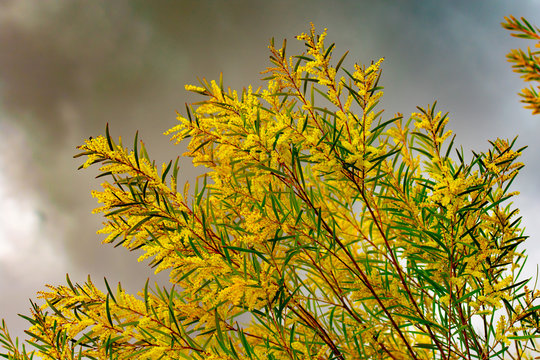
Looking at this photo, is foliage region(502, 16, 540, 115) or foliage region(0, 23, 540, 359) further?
foliage region(0, 23, 540, 359)

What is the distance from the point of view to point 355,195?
1595 mm

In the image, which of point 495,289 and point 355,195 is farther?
point 355,195

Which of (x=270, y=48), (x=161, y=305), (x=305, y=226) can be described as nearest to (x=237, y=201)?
(x=305, y=226)

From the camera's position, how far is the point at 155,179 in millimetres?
1185

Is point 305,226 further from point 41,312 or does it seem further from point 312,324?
point 41,312

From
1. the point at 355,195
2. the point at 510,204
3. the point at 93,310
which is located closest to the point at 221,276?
the point at 93,310

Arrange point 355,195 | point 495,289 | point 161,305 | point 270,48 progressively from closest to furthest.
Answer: point 495,289 → point 270,48 → point 161,305 → point 355,195

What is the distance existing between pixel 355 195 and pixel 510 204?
2.29 ft

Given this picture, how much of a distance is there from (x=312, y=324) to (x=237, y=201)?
554mm

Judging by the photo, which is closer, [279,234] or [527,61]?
[527,61]

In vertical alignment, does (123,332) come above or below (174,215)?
below

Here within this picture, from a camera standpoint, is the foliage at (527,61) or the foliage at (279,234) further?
the foliage at (279,234)

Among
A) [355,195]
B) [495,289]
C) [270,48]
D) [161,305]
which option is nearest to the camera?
[495,289]

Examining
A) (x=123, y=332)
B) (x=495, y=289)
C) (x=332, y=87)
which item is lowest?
(x=495, y=289)
